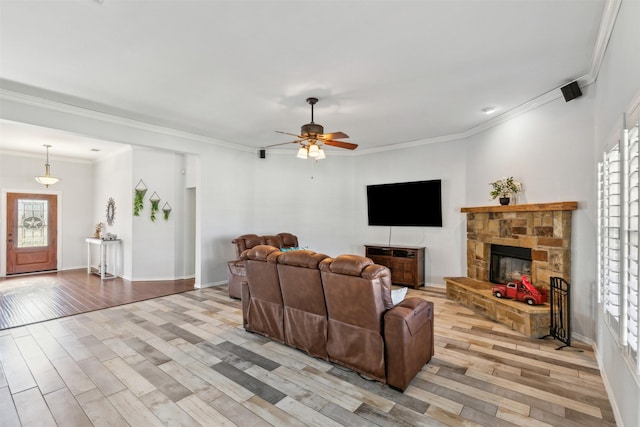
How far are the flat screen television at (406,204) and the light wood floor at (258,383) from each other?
2.72 metres

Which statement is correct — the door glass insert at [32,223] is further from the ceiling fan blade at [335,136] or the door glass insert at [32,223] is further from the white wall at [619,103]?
the white wall at [619,103]

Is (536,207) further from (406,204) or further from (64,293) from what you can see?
(64,293)

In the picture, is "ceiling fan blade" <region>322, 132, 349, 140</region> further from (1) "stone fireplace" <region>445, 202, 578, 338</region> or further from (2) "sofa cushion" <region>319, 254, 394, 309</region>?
(1) "stone fireplace" <region>445, 202, 578, 338</region>

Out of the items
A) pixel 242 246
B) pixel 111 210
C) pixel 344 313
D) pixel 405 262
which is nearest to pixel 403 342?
pixel 344 313

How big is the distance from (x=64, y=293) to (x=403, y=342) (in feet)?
20.5

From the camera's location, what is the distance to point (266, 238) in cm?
619

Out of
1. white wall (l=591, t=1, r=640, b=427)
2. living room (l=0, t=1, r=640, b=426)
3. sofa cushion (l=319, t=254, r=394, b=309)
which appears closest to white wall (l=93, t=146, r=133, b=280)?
living room (l=0, t=1, r=640, b=426)

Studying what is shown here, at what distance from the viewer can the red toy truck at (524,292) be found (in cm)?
375

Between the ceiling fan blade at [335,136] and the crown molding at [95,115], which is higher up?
the crown molding at [95,115]

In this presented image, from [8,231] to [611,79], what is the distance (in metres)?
11.1

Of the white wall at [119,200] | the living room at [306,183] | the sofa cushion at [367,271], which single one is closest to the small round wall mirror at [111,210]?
the white wall at [119,200]

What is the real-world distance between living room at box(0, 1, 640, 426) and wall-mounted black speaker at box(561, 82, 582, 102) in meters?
0.11

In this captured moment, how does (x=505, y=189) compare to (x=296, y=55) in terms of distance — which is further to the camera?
(x=505, y=189)

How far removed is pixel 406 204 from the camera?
6.41 meters
